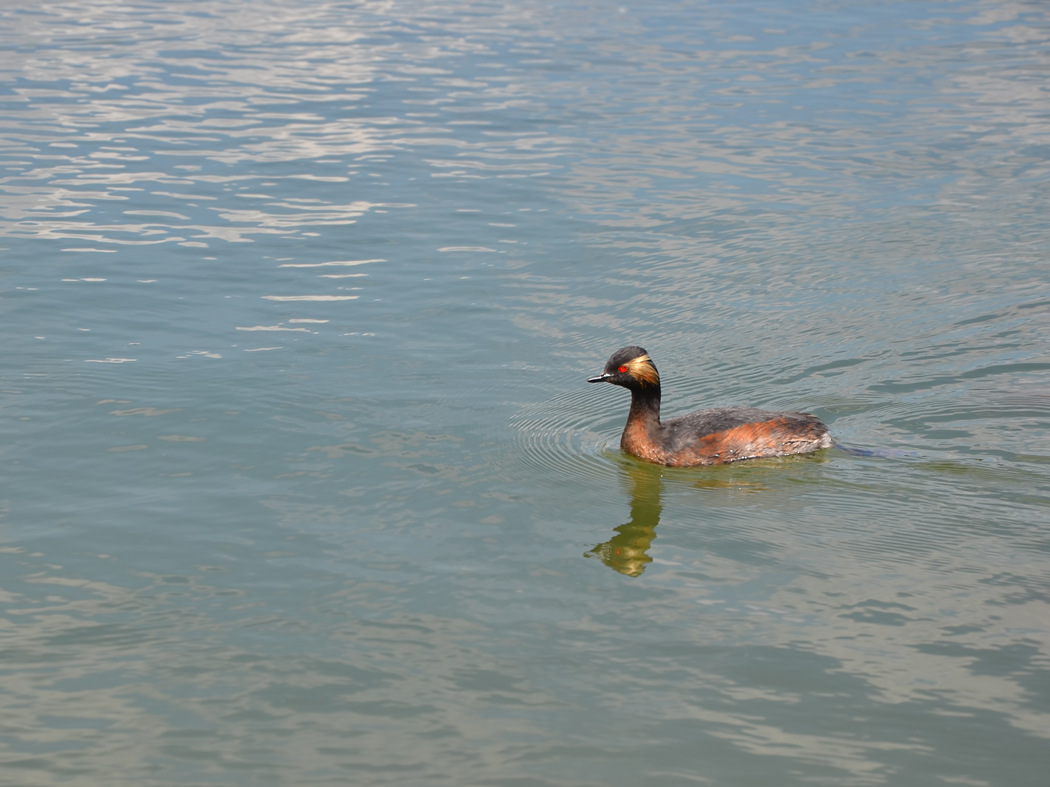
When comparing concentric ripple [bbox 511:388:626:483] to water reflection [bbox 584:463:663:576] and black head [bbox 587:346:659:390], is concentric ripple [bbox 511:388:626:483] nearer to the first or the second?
water reflection [bbox 584:463:663:576]

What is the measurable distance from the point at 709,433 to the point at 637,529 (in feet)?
5.69

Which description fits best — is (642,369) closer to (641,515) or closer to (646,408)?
(646,408)

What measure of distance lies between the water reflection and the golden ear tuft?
31.7 inches

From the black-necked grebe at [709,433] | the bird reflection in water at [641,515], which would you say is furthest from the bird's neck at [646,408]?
the bird reflection in water at [641,515]

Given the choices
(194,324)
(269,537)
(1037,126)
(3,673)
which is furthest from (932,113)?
(3,673)

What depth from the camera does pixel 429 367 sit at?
12.9 m

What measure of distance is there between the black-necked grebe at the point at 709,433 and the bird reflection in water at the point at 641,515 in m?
0.17

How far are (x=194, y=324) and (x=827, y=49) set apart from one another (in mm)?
22197

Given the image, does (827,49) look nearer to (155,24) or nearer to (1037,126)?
(1037,126)

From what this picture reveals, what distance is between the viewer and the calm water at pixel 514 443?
7.02 meters

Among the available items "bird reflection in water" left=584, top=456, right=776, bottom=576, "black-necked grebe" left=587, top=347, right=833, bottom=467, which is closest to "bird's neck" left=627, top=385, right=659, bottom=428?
"black-necked grebe" left=587, top=347, right=833, bottom=467

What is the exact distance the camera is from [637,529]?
9.66 m

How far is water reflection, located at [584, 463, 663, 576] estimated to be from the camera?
902 centimetres

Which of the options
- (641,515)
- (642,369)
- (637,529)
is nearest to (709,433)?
(642,369)
